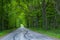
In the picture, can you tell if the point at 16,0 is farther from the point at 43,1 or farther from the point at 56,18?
the point at 56,18

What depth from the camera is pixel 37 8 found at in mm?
41344

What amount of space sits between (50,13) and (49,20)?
3.40 m

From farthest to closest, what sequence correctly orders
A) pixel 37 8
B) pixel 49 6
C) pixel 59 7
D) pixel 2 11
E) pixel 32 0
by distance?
pixel 37 8, pixel 2 11, pixel 49 6, pixel 32 0, pixel 59 7

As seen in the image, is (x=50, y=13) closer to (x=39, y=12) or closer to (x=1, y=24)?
(x=39, y=12)

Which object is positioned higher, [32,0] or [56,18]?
[32,0]

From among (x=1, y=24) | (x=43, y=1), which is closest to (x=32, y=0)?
(x=43, y=1)

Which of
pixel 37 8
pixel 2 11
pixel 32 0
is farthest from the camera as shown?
pixel 37 8

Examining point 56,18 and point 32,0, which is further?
point 56,18

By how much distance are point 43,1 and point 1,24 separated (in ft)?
41.6

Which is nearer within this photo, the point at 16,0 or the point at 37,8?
the point at 16,0

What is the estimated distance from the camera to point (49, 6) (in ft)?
115

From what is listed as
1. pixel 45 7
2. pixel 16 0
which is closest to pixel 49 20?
pixel 45 7

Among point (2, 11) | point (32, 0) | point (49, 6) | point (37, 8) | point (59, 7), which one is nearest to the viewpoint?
point (59, 7)

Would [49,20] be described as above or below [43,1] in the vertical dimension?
below
